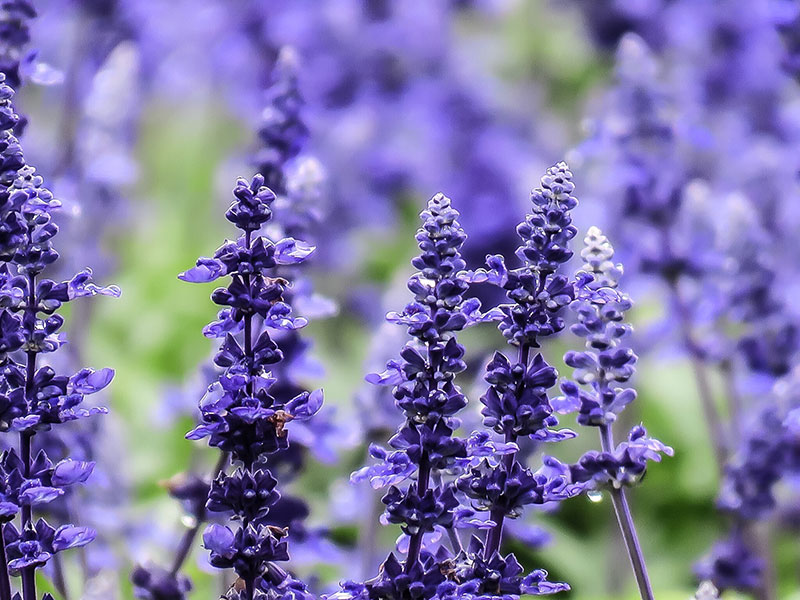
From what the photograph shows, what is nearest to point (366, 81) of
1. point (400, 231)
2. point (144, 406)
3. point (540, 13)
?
point (400, 231)

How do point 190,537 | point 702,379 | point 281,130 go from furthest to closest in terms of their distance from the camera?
point 702,379 → point 281,130 → point 190,537

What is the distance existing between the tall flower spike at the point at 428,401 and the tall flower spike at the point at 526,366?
28mm

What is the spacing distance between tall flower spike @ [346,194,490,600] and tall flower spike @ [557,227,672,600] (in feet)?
0.34

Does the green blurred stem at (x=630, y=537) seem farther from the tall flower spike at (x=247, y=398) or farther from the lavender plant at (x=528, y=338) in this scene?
the tall flower spike at (x=247, y=398)

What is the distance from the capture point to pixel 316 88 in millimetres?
2711

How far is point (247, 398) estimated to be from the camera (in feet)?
2.27

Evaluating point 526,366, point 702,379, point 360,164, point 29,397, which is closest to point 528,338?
point 526,366

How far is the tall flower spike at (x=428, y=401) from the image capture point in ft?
2.24

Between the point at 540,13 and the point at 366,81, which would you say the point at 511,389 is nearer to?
the point at 366,81

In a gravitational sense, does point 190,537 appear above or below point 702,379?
below

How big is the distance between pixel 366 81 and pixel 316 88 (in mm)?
131

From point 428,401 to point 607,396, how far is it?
0.16 m

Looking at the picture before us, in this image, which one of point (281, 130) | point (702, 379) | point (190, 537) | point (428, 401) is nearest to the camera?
point (428, 401)

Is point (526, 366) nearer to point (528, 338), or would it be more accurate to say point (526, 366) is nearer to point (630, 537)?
point (528, 338)
